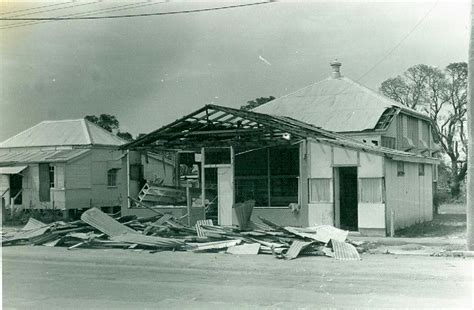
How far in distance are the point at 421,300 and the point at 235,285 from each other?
3.52 metres

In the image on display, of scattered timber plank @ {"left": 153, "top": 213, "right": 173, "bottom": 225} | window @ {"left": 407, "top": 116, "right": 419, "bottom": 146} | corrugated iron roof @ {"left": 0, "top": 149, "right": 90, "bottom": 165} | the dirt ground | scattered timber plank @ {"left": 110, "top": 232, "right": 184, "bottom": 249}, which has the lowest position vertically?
the dirt ground

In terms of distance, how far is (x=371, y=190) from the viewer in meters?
21.6

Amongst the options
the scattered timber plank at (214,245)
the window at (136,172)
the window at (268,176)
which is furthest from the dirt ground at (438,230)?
the window at (136,172)

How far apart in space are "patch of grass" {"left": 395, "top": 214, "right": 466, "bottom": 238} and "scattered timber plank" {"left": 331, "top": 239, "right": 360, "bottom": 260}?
214 inches

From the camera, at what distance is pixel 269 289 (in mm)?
11328

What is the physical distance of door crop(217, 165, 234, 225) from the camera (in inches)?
944

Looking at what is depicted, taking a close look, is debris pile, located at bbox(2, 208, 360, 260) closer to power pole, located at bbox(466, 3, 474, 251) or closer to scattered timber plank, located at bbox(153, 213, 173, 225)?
scattered timber plank, located at bbox(153, 213, 173, 225)

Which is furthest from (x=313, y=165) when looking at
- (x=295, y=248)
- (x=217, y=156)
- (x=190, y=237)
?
(x=295, y=248)

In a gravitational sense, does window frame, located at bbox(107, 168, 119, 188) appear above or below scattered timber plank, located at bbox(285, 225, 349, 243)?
above

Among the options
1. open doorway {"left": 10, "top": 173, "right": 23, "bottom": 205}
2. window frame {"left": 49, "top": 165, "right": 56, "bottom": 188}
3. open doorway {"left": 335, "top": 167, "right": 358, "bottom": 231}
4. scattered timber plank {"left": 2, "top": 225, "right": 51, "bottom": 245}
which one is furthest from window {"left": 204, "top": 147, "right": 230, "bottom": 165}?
open doorway {"left": 10, "top": 173, "right": 23, "bottom": 205}

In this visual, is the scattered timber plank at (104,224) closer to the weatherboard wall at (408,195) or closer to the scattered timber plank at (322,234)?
the scattered timber plank at (322,234)

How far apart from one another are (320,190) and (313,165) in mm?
936

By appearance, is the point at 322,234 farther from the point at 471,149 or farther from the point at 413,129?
the point at 413,129

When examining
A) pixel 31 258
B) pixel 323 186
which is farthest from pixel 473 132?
pixel 31 258
